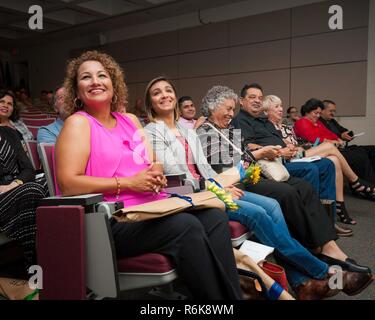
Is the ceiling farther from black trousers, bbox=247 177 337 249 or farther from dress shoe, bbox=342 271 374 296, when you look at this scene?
dress shoe, bbox=342 271 374 296

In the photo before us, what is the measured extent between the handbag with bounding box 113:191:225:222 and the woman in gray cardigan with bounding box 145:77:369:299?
0.46m

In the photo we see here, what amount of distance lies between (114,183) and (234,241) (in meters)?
0.65

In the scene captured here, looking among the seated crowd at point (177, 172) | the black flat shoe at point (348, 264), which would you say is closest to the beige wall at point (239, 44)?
the seated crowd at point (177, 172)

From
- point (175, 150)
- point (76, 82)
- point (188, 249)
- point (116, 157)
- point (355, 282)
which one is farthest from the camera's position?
point (175, 150)

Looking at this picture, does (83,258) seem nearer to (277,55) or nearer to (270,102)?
(270,102)

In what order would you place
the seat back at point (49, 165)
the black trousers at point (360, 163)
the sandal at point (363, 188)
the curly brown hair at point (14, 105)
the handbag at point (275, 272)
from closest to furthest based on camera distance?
the seat back at point (49, 165)
the handbag at point (275, 272)
the curly brown hair at point (14, 105)
the sandal at point (363, 188)
the black trousers at point (360, 163)

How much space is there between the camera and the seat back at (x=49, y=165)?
148 centimetres

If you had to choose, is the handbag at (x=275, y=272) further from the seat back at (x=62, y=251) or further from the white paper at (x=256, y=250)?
the seat back at (x=62, y=251)

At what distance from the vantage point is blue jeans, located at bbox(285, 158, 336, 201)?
112 inches

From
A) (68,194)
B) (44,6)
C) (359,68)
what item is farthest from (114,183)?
(44,6)

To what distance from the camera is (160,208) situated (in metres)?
1.19

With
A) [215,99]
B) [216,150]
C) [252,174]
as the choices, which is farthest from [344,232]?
[215,99]

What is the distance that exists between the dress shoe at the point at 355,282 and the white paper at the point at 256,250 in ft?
1.61

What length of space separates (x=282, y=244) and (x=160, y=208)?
2.71 ft
